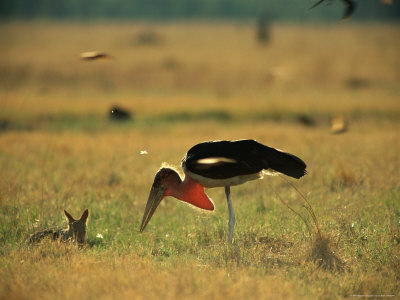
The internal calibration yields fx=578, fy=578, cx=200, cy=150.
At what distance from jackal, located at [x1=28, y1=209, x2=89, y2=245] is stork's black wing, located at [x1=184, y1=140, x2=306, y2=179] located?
132 centimetres

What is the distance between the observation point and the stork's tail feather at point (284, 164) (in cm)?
572

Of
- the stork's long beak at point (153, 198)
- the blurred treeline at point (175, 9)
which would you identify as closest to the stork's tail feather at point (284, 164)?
the stork's long beak at point (153, 198)

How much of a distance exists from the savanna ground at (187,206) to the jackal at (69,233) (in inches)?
5.7

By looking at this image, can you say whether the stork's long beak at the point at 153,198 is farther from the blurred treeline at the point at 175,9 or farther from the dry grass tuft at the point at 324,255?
the blurred treeline at the point at 175,9

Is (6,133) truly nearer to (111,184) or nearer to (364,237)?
(111,184)

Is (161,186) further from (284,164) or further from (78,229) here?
(284,164)

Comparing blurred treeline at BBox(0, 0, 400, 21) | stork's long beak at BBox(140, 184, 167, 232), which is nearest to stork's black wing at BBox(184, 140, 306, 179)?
stork's long beak at BBox(140, 184, 167, 232)

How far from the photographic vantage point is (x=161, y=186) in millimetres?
6102

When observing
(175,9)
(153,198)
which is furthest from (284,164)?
(175,9)

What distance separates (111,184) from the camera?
859 centimetres

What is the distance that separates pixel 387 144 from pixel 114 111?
6663 millimetres

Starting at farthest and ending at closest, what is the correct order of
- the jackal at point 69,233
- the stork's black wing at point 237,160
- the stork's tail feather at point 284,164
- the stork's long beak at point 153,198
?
the stork's long beak at point 153,198 → the jackal at point 69,233 → the stork's tail feather at point 284,164 → the stork's black wing at point 237,160

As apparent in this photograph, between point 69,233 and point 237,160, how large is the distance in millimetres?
1909

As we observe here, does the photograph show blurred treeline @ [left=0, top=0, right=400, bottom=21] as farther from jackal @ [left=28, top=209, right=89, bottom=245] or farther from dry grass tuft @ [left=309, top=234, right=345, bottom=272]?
dry grass tuft @ [left=309, top=234, right=345, bottom=272]
